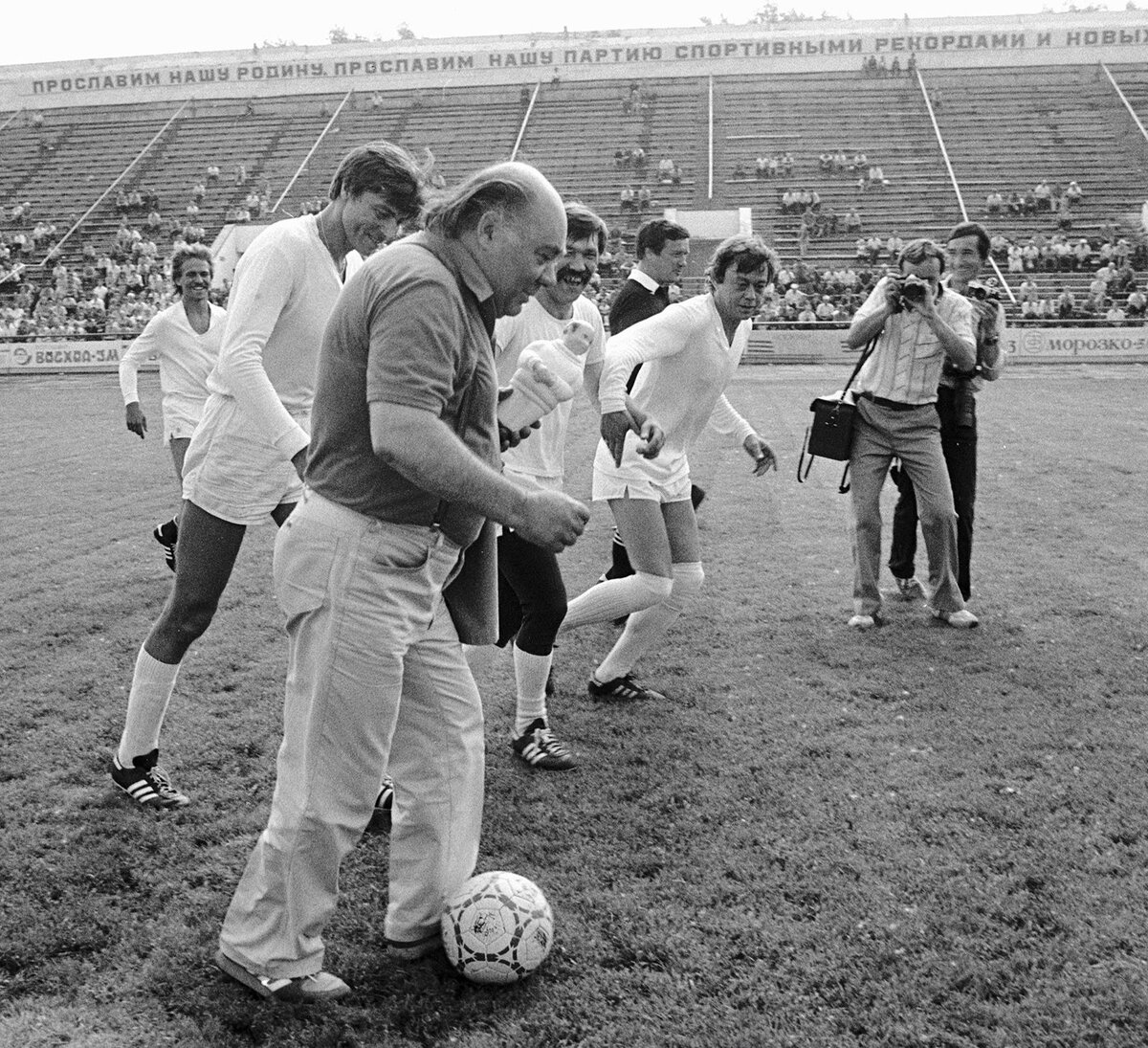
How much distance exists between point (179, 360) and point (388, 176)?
4209mm

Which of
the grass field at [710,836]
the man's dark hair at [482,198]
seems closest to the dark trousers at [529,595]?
the grass field at [710,836]

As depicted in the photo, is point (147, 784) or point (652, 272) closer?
point (147, 784)

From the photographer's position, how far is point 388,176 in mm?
3668

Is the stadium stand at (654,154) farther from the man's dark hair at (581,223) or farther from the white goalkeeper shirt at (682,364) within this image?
the man's dark hair at (581,223)

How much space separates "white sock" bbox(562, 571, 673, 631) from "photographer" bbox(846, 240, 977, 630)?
1.94 metres

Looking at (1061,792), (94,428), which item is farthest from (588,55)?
(1061,792)

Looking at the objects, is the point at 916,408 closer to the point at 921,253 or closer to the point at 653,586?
the point at 921,253

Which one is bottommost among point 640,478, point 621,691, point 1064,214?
point 1064,214

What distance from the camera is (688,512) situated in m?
5.41

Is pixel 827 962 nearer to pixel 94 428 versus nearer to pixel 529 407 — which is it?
pixel 529 407

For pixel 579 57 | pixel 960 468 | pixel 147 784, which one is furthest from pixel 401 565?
pixel 579 57

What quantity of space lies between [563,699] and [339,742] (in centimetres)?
266

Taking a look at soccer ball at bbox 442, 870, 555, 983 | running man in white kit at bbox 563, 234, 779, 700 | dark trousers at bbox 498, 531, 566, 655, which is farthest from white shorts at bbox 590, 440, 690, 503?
soccer ball at bbox 442, 870, 555, 983

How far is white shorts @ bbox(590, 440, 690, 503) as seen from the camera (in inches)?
201
